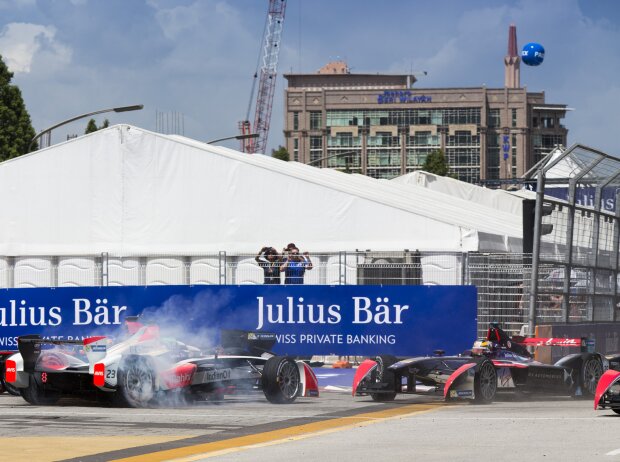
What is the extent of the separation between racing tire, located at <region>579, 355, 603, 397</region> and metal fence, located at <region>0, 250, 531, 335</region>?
4420 millimetres

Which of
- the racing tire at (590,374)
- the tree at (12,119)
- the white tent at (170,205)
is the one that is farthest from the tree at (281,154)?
the racing tire at (590,374)

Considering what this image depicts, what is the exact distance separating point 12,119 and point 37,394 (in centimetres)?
4478

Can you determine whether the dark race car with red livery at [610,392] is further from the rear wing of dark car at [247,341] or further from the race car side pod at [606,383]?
the rear wing of dark car at [247,341]

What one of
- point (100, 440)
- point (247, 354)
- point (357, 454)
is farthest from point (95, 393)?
point (357, 454)

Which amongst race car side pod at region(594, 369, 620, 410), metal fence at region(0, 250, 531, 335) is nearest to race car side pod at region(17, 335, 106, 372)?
race car side pod at region(594, 369, 620, 410)

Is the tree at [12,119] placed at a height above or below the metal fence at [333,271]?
above

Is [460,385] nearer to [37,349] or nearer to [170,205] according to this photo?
[37,349]

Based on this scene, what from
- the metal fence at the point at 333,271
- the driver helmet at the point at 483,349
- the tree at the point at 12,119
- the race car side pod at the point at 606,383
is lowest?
the race car side pod at the point at 606,383

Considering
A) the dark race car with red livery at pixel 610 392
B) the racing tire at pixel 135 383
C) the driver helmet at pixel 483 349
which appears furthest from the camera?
the driver helmet at pixel 483 349

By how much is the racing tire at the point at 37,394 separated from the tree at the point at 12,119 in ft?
143

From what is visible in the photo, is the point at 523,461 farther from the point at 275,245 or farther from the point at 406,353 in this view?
the point at 275,245

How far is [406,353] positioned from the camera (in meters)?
23.7

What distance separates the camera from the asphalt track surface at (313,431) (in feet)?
38.4

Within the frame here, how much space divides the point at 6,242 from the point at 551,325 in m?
15.4
